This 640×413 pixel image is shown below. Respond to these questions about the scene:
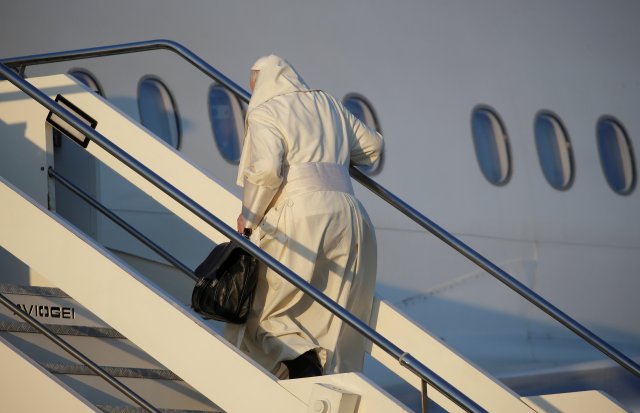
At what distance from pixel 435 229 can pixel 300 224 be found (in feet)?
2.68

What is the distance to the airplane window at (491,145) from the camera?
9062mm

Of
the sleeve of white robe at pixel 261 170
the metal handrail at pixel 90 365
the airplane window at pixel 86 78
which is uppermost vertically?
the airplane window at pixel 86 78

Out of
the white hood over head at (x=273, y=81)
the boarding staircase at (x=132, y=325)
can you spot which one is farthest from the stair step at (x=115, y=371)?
the white hood over head at (x=273, y=81)

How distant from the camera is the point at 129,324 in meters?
3.78

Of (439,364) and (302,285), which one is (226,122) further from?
(302,285)

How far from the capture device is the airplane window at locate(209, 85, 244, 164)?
7305mm

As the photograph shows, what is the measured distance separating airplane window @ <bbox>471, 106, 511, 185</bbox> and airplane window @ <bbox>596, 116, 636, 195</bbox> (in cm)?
132

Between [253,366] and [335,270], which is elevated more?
[335,270]

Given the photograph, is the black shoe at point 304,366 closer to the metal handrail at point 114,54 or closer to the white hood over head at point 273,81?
the white hood over head at point 273,81

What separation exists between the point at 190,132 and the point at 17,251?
10.8 ft

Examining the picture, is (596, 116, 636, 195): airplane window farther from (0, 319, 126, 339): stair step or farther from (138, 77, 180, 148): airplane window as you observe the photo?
(0, 319, 126, 339): stair step

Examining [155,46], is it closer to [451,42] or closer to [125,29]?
[125,29]

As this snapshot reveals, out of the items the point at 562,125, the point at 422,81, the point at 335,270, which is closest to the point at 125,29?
the point at 422,81

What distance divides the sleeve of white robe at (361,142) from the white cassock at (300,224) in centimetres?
9
